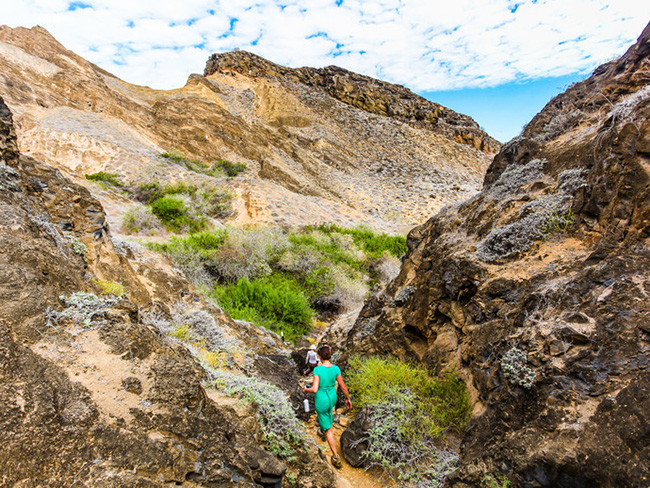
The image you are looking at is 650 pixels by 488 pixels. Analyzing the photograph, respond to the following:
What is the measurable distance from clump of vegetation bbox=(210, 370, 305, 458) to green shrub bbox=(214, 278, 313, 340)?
3950 mm

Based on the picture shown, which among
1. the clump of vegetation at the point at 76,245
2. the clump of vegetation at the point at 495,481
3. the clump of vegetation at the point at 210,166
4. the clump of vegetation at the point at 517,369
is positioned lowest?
the clump of vegetation at the point at 495,481

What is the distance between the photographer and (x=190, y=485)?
190cm

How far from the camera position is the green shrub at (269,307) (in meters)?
7.39

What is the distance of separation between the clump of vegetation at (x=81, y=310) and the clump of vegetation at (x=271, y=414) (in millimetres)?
1202

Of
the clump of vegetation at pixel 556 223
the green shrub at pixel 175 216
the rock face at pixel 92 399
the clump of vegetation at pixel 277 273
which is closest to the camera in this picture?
the rock face at pixel 92 399

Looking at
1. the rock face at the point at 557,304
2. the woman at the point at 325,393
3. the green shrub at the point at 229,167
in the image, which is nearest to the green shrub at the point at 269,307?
the rock face at the point at 557,304

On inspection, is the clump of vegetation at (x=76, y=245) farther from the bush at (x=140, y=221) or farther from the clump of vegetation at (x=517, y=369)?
the bush at (x=140, y=221)

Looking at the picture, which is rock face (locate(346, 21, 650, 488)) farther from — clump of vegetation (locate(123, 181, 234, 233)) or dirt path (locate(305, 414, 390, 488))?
clump of vegetation (locate(123, 181, 234, 233))

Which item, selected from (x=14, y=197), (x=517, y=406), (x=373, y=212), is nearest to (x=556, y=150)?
(x=517, y=406)

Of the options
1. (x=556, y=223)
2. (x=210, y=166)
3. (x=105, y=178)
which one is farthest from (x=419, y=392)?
(x=210, y=166)

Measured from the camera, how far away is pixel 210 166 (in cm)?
2097

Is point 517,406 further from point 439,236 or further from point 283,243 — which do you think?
point 283,243

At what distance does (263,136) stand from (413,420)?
25194 mm

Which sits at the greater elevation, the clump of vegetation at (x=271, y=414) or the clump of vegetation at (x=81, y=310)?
the clump of vegetation at (x=81, y=310)
